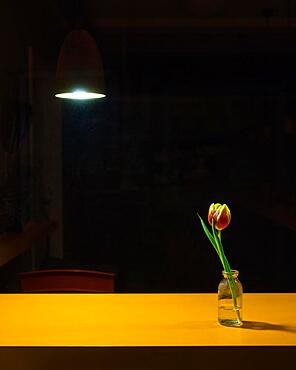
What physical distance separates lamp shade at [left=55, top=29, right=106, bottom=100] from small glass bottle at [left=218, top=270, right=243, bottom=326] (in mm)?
968

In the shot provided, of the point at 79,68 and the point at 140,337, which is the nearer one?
the point at 140,337

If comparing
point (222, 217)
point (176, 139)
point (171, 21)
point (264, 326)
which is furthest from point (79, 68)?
point (171, 21)

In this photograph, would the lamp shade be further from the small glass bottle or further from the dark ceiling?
the dark ceiling

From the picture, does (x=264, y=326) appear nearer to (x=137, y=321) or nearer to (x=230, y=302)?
(x=230, y=302)

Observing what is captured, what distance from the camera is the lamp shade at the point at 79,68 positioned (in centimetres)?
229

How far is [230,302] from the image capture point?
5.77ft

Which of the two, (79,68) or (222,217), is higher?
(79,68)

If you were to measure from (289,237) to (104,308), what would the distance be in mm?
2858

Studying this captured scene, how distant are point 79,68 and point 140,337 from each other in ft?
3.75

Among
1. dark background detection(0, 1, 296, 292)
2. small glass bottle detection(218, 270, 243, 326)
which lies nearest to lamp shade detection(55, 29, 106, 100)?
small glass bottle detection(218, 270, 243, 326)

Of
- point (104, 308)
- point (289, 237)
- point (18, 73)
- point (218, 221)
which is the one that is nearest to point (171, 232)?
point (289, 237)

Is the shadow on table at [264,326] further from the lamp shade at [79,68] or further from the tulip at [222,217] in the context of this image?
the lamp shade at [79,68]

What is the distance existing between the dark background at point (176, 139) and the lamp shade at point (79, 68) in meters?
1.90
